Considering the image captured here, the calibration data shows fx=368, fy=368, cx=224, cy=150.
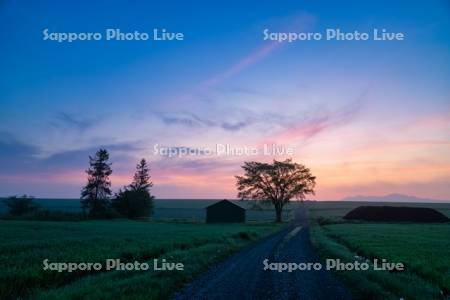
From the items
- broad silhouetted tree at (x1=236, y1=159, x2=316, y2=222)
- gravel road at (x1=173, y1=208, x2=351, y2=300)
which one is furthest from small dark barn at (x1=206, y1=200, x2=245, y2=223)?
gravel road at (x1=173, y1=208, x2=351, y2=300)

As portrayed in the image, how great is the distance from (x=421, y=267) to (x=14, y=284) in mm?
18943

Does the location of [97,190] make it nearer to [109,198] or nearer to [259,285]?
[109,198]

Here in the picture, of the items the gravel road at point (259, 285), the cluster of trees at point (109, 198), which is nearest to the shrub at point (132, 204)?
the cluster of trees at point (109, 198)

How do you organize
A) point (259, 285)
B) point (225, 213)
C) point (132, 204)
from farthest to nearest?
1. point (132, 204)
2. point (225, 213)
3. point (259, 285)

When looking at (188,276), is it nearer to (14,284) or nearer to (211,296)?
(211,296)

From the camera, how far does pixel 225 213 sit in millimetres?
86500

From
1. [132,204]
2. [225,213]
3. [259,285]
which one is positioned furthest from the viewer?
[132,204]

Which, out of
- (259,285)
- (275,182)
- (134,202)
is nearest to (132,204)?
(134,202)

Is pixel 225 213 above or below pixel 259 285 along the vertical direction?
below

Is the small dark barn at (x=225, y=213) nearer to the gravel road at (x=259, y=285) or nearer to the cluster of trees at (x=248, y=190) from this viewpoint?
the cluster of trees at (x=248, y=190)

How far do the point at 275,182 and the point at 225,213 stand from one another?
15018 mm

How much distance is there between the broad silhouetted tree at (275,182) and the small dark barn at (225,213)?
625cm

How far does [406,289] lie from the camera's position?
1340cm

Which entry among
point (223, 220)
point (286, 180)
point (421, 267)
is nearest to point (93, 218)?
point (223, 220)
